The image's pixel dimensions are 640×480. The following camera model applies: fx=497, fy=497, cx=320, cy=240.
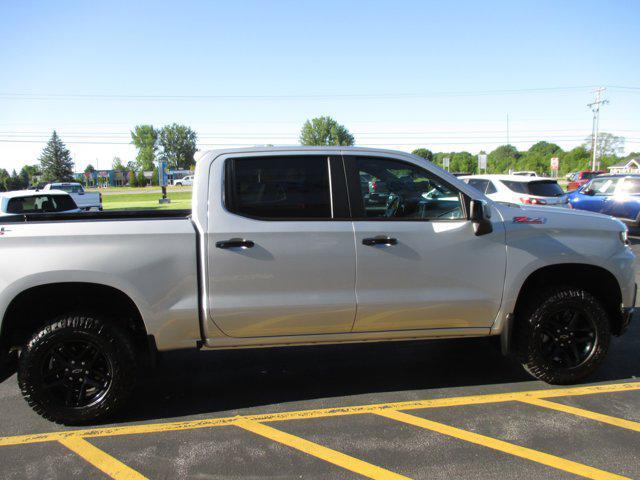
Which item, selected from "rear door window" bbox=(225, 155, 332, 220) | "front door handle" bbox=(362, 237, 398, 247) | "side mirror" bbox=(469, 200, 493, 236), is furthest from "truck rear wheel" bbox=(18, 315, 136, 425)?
"side mirror" bbox=(469, 200, 493, 236)

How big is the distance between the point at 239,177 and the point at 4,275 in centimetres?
167

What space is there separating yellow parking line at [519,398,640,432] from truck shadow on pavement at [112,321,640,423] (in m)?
0.28

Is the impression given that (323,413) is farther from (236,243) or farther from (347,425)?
(236,243)

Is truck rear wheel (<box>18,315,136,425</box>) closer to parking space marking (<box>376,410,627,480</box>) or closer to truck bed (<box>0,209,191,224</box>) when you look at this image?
truck bed (<box>0,209,191,224</box>)

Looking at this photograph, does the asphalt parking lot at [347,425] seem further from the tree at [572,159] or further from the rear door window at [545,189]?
the tree at [572,159]

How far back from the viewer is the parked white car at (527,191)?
38.8 ft

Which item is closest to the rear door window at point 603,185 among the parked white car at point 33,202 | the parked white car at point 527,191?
the parked white car at point 527,191

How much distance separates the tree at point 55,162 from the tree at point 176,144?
159ft

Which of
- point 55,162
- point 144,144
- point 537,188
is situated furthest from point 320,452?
point 144,144

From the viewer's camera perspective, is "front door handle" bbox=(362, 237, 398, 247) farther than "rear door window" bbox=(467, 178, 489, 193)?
No

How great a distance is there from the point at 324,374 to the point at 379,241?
1.51 m

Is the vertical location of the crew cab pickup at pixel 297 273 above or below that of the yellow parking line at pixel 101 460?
above

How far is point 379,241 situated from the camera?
11.9 ft

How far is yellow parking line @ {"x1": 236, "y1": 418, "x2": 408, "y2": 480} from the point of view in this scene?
2909 millimetres
